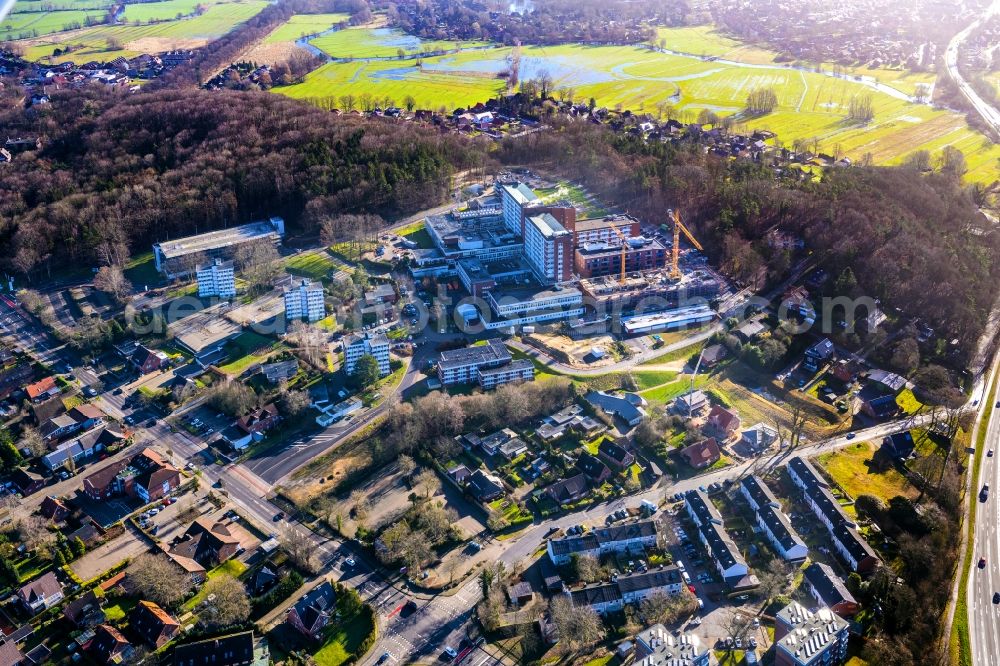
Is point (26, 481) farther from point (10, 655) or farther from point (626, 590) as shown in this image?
point (626, 590)

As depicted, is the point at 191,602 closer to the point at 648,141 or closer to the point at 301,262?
the point at 301,262

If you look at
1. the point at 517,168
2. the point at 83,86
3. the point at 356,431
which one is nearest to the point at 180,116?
the point at 83,86

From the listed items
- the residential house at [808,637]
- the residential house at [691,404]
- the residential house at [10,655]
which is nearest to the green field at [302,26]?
the residential house at [691,404]

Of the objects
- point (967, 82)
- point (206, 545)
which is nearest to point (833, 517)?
point (206, 545)

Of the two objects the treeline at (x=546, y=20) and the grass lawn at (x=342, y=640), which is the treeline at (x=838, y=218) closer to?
the grass lawn at (x=342, y=640)

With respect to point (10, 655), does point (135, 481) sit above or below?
above

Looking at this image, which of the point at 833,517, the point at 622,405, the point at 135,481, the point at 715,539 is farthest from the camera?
the point at 622,405
